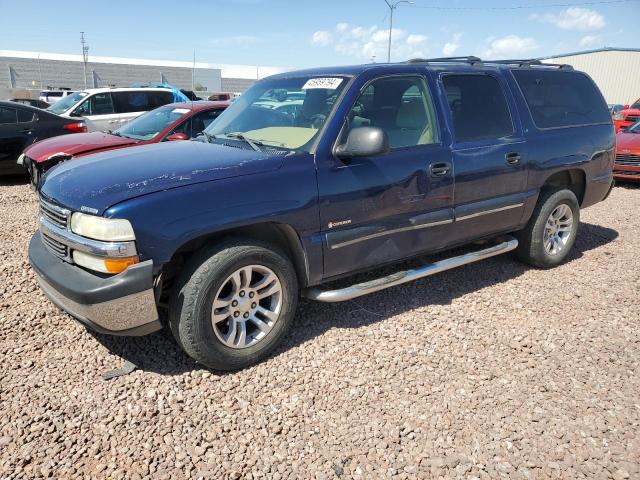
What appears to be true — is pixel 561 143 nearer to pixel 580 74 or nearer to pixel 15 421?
pixel 580 74

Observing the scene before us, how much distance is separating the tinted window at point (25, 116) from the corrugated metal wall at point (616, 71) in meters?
44.2

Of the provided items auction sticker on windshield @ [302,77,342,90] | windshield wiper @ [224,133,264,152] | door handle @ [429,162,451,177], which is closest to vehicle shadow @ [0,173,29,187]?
windshield wiper @ [224,133,264,152]

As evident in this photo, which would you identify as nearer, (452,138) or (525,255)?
(452,138)

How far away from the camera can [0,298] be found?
12.9 ft

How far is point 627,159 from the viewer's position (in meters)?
9.96

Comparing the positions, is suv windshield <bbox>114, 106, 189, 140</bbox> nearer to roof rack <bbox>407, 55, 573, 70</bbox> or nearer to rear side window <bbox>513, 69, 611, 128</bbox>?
roof rack <bbox>407, 55, 573, 70</bbox>

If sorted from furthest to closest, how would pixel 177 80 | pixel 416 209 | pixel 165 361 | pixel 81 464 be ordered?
1. pixel 177 80
2. pixel 416 209
3. pixel 165 361
4. pixel 81 464

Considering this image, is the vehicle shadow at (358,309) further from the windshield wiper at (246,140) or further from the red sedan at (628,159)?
the red sedan at (628,159)

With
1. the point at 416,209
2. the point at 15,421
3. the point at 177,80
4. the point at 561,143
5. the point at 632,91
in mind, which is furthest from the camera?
the point at 177,80

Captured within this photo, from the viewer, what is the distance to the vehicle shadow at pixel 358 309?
3328 millimetres

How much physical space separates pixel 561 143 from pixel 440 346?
8.42ft

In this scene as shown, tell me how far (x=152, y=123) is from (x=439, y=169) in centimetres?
499

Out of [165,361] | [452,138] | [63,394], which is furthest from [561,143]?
[63,394]

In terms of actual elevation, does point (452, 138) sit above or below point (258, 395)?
above
